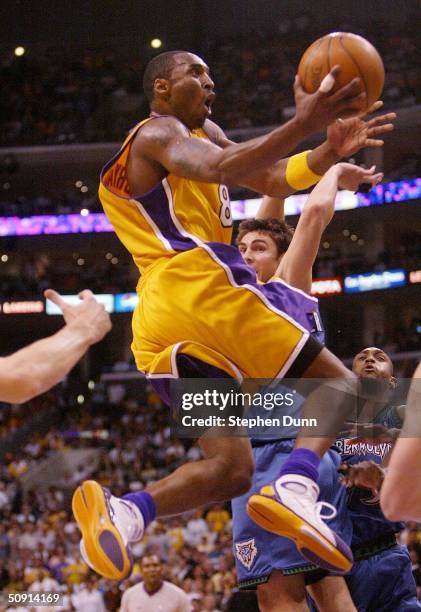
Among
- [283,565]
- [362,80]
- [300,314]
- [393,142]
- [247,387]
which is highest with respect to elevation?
[393,142]

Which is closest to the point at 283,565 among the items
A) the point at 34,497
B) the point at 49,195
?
the point at 34,497

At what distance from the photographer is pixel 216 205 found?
396 cm

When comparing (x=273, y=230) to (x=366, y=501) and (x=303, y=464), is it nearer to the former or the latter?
(x=366, y=501)

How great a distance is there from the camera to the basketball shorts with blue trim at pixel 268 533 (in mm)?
4246

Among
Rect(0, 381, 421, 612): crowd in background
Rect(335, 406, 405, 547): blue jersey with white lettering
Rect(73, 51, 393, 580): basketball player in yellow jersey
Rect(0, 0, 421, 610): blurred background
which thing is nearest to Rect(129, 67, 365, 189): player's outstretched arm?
Rect(73, 51, 393, 580): basketball player in yellow jersey

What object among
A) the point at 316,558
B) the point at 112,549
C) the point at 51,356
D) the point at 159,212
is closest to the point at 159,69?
the point at 159,212

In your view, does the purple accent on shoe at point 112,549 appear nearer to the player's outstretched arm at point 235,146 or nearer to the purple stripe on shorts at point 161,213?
the purple stripe on shorts at point 161,213

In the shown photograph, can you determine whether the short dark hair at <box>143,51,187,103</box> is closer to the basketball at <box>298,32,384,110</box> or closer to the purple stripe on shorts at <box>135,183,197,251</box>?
the purple stripe on shorts at <box>135,183,197,251</box>

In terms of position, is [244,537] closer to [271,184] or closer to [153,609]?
[271,184]

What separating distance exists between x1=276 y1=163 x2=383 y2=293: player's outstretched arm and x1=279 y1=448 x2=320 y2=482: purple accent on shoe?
1013 millimetres

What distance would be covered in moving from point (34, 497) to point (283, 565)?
12893 mm

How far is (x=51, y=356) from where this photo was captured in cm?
287

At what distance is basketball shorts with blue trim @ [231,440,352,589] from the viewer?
4.25 metres

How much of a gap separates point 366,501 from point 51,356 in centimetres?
230
